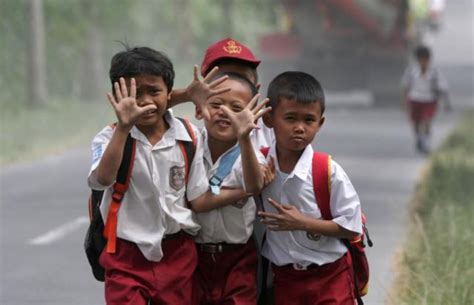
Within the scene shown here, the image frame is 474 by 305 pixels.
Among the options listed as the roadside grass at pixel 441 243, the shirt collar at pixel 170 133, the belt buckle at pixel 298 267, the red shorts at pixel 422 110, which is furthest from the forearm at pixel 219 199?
the red shorts at pixel 422 110

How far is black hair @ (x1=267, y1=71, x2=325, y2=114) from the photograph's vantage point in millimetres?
5086

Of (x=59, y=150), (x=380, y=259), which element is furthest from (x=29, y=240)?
(x=59, y=150)

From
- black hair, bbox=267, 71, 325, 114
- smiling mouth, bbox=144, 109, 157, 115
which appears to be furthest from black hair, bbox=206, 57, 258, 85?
smiling mouth, bbox=144, 109, 157, 115

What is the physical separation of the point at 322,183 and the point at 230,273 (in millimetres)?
500

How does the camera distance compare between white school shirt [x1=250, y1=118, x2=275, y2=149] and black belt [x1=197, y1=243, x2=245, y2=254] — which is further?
white school shirt [x1=250, y1=118, x2=275, y2=149]

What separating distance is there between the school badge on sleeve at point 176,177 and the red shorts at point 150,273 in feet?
0.63

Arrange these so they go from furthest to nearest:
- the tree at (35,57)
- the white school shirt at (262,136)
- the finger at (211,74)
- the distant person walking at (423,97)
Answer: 1. the tree at (35,57)
2. the distant person walking at (423,97)
3. the white school shirt at (262,136)
4. the finger at (211,74)

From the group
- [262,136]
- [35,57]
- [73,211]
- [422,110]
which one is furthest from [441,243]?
[35,57]

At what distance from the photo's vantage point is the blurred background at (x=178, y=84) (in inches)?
415

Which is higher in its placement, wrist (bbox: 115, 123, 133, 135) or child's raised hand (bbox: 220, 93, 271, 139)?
child's raised hand (bbox: 220, 93, 271, 139)

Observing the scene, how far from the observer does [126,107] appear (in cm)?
486

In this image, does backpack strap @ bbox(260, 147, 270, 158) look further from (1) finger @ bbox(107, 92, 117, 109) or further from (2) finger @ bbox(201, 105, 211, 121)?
(1) finger @ bbox(107, 92, 117, 109)

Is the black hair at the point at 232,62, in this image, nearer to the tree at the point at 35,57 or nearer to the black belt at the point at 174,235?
the black belt at the point at 174,235

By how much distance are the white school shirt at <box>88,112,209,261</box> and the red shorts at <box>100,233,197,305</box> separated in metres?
0.05
